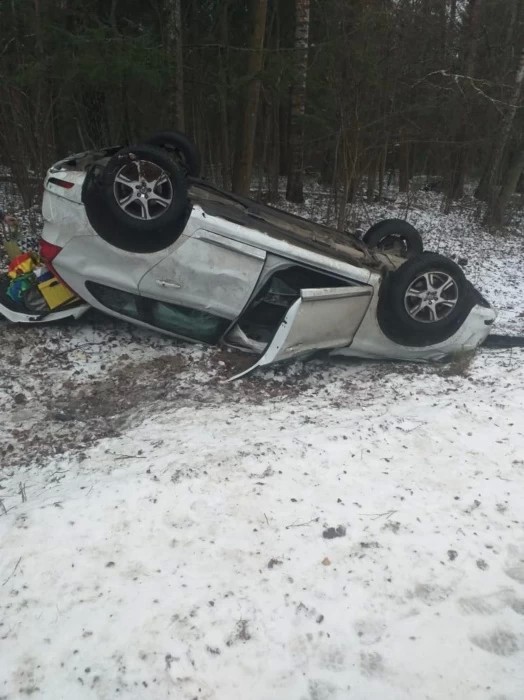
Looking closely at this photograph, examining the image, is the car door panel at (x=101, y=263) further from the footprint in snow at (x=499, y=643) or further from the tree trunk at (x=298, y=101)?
the tree trunk at (x=298, y=101)

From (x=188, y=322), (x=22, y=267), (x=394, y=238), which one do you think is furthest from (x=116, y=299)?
(x=394, y=238)

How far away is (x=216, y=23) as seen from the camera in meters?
11.2

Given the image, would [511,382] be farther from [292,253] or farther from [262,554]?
[262,554]

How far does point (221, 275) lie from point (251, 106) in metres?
6.21

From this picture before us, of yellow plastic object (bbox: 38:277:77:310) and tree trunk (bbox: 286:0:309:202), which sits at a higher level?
tree trunk (bbox: 286:0:309:202)

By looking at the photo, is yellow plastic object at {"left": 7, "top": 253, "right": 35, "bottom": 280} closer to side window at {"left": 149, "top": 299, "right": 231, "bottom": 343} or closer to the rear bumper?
the rear bumper

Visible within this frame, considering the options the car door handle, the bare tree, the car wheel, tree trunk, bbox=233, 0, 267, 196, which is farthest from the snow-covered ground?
the bare tree

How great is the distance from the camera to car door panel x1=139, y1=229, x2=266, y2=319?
14.1ft

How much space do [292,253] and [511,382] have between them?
2.14 m

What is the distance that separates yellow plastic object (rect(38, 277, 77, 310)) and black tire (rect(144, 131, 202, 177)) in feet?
5.95

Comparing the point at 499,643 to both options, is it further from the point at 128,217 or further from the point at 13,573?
the point at 128,217

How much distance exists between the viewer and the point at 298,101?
37.4ft

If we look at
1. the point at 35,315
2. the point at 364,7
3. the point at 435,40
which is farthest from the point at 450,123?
the point at 35,315

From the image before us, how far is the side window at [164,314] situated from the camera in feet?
15.0
